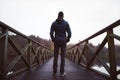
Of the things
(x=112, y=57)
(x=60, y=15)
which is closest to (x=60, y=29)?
(x=60, y=15)

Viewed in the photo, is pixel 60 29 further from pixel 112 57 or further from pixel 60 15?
pixel 112 57

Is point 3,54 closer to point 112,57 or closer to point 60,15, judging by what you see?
point 60,15

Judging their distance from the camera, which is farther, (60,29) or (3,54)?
(60,29)

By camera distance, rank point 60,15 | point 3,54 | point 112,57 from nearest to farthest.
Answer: point 3,54
point 112,57
point 60,15

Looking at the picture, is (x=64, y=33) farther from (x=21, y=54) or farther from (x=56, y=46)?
(x=21, y=54)

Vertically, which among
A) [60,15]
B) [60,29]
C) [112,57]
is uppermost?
[60,15]

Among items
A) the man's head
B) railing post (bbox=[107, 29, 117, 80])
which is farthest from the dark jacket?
railing post (bbox=[107, 29, 117, 80])

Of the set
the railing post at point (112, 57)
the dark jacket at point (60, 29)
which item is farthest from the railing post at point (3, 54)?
the railing post at point (112, 57)

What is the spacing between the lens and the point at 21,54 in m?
4.79

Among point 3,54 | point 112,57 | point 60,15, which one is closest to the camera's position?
point 3,54

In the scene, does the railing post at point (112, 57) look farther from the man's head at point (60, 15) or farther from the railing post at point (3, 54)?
the railing post at point (3, 54)

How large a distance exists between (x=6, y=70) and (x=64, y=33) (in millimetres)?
1904

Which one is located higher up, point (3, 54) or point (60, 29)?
point (60, 29)

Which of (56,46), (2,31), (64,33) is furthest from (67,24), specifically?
(2,31)
